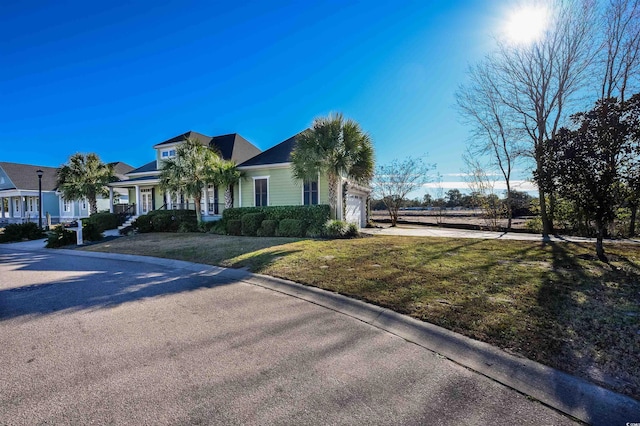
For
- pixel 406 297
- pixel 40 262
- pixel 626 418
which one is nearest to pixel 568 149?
pixel 406 297

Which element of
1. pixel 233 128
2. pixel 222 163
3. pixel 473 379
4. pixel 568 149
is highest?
pixel 233 128

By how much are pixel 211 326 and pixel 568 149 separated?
8645 mm

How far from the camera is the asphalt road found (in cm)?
209

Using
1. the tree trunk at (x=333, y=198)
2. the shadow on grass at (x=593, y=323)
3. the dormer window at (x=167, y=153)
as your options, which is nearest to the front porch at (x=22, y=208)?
the dormer window at (x=167, y=153)

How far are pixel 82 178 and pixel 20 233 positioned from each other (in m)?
6.44

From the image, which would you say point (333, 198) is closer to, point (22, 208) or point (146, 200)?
point (146, 200)

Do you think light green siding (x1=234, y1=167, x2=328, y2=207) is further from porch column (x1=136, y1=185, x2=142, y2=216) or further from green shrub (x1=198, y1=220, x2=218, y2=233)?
porch column (x1=136, y1=185, x2=142, y2=216)

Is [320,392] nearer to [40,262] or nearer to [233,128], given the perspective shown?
[40,262]

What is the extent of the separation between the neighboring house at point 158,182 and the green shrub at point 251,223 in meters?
5.10

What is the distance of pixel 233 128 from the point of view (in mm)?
22719

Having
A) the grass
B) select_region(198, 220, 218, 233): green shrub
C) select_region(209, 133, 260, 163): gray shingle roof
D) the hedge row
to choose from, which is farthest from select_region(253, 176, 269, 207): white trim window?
the grass

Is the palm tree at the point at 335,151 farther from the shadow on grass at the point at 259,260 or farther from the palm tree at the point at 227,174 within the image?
the shadow on grass at the point at 259,260

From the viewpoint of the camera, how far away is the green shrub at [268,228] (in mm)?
14062

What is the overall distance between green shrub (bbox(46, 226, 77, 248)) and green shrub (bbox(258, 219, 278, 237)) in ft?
31.1
